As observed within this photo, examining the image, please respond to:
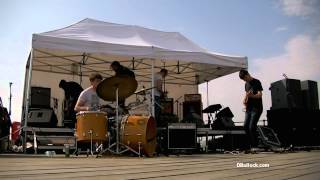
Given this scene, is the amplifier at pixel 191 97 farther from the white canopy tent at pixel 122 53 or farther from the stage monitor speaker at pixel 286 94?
the stage monitor speaker at pixel 286 94

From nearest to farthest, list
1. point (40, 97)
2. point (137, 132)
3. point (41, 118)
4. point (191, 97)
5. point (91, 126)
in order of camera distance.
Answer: point (91, 126) < point (137, 132) < point (41, 118) < point (40, 97) < point (191, 97)

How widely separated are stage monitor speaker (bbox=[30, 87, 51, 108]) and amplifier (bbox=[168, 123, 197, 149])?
342 centimetres

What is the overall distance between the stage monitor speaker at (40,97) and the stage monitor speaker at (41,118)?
1035mm

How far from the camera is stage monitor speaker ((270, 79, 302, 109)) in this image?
30.7ft

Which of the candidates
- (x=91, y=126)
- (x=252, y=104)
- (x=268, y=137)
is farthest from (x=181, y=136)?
(x=91, y=126)

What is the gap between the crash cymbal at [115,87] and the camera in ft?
18.2

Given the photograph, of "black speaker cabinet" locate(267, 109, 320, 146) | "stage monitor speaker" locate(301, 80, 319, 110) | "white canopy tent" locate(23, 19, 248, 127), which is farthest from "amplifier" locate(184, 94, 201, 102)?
"stage monitor speaker" locate(301, 80, 319, 110)

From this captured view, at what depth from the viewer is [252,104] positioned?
6.98 metres

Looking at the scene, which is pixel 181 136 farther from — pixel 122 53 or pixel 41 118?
pixel 41 118

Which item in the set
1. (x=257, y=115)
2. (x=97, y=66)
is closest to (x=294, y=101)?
(x=257, y=115)

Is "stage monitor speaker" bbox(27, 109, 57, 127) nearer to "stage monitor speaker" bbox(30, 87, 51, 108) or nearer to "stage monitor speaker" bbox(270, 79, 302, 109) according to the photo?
"stage monitor speaker" bbox(30, 87, 51, 108)

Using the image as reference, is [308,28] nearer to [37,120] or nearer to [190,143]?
[190,143]

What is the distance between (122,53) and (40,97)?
293 cm

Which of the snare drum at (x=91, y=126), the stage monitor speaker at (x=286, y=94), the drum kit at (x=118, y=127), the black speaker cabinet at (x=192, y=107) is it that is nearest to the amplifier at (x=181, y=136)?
the drum kit at (x=118, y=127)
